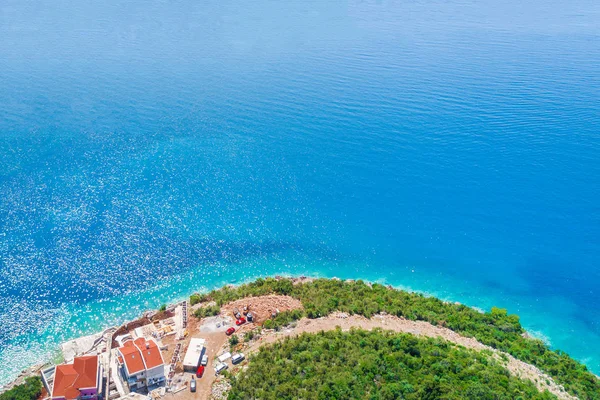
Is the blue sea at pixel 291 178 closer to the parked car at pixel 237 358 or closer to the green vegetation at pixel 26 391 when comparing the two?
the green vegetation at pixel 26 391

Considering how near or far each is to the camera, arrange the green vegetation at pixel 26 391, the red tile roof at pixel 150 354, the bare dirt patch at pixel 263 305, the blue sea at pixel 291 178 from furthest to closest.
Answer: the blue sea at pixel 291 178
the bare dirt patch at pixel 263 305
the green vegetation at pixel 26 391
the red tile roof at pixel 150 354

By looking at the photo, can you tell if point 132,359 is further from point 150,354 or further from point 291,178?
point 291,178

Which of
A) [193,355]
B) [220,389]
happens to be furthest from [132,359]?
[220,389]

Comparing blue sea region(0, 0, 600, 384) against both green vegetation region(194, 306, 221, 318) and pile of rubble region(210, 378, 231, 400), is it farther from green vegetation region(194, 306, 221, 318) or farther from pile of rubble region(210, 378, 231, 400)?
pile of rubble region(210, 378, 231, 400)

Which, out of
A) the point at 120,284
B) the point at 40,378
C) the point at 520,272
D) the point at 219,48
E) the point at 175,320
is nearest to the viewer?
the point at 40,378

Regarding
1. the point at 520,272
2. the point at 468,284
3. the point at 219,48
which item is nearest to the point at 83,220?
the point at 468,284

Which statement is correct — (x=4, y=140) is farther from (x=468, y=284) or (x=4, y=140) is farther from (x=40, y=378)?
(x=468, y=284)

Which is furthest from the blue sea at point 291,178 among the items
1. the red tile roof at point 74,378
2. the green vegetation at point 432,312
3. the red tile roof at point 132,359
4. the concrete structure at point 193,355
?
the concrete structure at point 193,355
